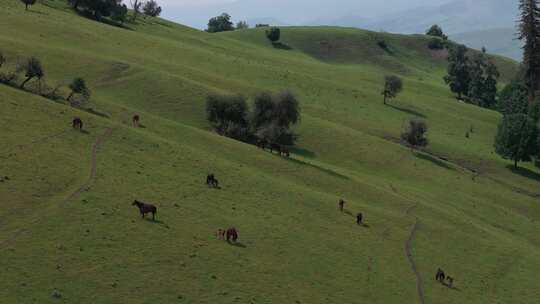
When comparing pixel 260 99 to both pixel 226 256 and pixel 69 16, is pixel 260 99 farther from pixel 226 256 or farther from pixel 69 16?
pixel 69 16

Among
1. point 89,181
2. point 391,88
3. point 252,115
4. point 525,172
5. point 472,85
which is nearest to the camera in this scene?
point 89,181

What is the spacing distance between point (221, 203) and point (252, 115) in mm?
29372

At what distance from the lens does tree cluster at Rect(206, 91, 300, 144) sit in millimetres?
81000

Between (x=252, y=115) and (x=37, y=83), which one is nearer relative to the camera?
(x=37, y=83)

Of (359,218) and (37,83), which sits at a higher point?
(37,83)

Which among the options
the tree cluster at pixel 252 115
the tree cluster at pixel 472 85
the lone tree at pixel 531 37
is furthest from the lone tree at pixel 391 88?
the tree cluster at pixel 252 115

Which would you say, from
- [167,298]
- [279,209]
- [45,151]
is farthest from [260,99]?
[167,298]

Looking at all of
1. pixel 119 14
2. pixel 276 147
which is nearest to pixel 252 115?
pixel 276 147

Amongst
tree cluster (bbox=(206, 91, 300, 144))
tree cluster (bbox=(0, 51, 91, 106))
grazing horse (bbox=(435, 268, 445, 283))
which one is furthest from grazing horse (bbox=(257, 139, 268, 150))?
grazing horse (bbox=(435, 268, 445, 283))

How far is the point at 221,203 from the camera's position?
2124 inches

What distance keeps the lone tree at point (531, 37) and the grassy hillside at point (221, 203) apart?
133ft

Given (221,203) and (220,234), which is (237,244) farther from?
(221,203)

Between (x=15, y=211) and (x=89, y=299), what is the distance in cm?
1122

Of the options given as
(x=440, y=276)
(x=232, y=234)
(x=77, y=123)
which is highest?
(x=77, y=123)
